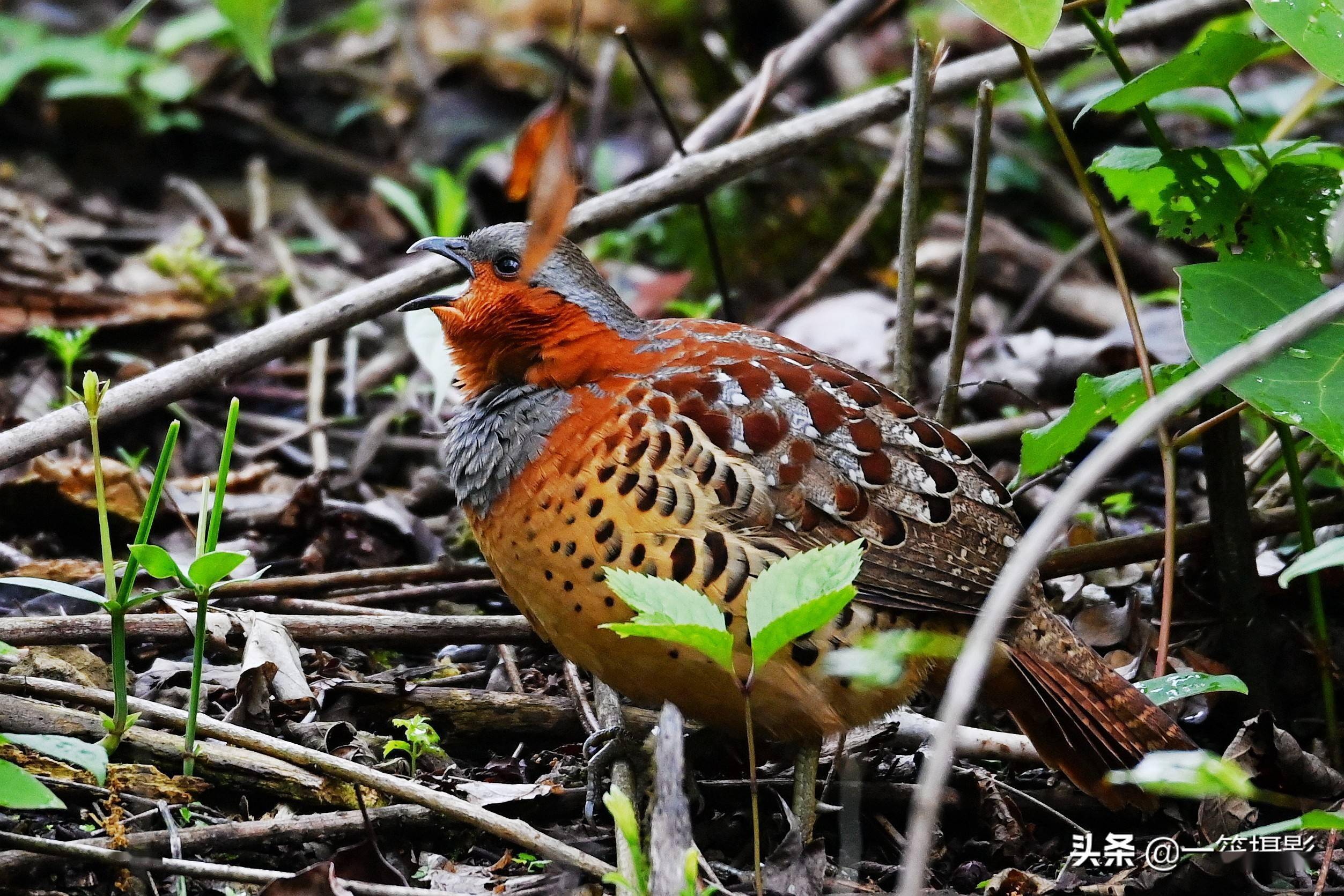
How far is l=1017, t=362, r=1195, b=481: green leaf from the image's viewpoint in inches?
136

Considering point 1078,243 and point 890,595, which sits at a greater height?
point 1078,243

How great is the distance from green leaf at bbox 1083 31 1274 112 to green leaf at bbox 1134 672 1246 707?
1.36 m

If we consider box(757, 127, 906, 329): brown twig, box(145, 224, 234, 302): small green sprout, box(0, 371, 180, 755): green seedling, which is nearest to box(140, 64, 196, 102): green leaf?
box(145, 224, 234, 302): small green sprout

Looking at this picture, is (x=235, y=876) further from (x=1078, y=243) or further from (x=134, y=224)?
(x=1078, y=243)

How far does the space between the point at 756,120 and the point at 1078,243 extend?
1.77 meters

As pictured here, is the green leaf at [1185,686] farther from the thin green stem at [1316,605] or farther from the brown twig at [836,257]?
the brown twig at [836,257]

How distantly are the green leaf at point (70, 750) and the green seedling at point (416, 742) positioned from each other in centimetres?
78

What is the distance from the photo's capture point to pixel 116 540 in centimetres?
442

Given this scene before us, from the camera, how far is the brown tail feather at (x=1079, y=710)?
11.1 ft

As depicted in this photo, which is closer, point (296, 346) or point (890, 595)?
point (890, 595)

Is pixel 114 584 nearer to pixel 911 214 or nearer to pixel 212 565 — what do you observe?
pixel 212 565

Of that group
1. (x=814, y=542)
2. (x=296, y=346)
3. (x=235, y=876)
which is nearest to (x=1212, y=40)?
(x=814, y=542)

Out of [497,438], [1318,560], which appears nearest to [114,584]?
[497,438]

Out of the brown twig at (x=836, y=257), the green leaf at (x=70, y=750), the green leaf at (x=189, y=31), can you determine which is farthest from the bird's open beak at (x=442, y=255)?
the green leaf at (x=189, y=31)
